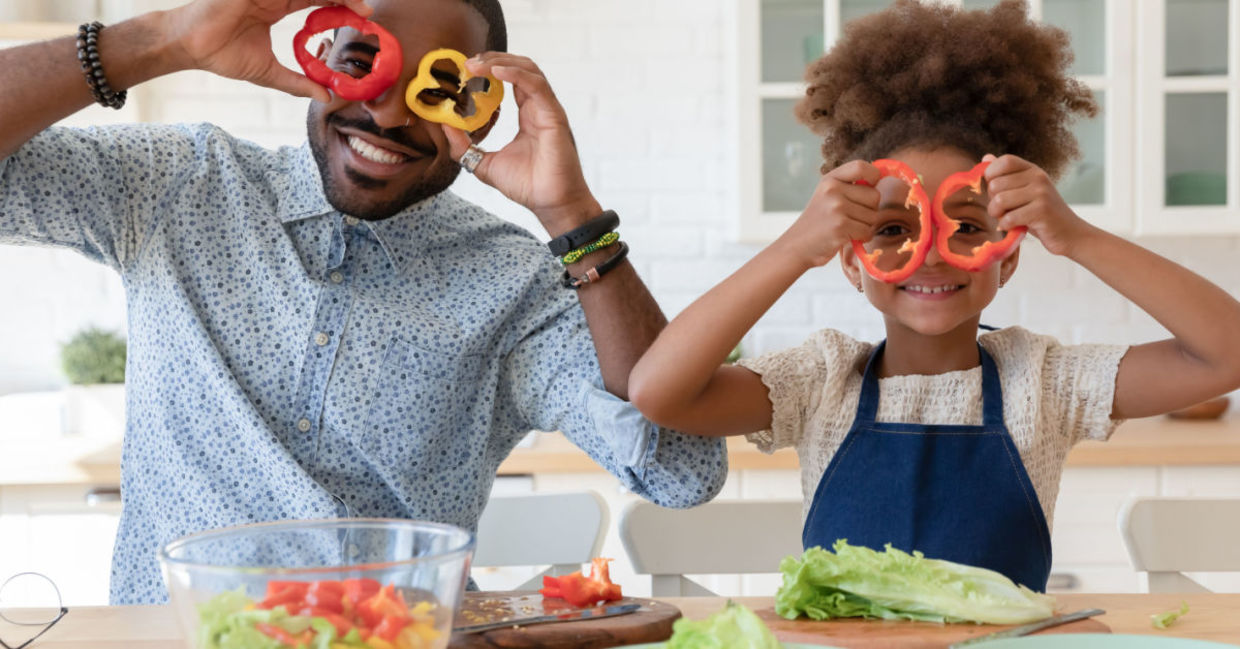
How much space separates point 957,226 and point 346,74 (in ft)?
2.63

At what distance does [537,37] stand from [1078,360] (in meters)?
2.19

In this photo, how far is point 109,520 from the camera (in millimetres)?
2770

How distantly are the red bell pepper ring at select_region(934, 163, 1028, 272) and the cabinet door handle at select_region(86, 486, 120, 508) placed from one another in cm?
204

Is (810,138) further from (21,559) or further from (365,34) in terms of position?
(21,559)

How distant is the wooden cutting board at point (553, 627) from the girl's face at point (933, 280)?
1.90ft

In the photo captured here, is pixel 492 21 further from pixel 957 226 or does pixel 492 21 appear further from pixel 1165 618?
pixel 1165 618

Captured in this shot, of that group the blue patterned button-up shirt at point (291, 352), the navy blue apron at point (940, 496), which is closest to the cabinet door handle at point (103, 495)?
the blue patterned button-up shirt at point (291, 352)

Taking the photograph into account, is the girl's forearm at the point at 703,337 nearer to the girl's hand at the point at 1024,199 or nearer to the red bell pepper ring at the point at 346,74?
the girl's hand at the point at 1024,199

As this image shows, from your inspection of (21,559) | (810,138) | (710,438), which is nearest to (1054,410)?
(710,438)

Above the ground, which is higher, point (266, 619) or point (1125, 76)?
point (1125, 76)

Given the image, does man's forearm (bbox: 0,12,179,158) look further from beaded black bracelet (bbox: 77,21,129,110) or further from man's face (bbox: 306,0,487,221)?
man's face (bbox: 306,0,487,221)

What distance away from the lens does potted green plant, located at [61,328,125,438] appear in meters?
3.12

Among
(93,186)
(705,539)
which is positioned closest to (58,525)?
(93,186)

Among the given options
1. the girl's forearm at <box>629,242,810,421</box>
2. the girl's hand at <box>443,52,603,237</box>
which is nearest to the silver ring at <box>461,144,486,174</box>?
the girl's hand at <box>443,52,603,237</box>
